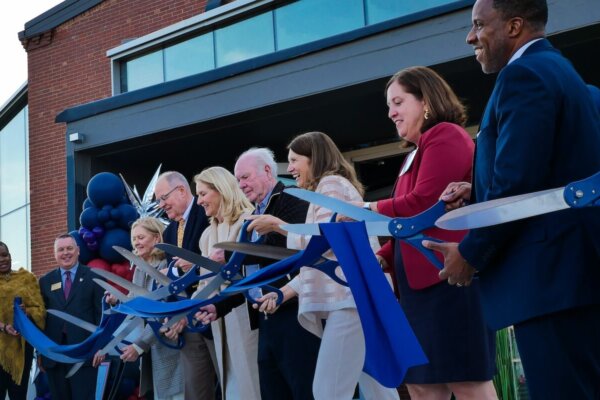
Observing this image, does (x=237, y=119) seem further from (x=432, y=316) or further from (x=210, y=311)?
(x=432, y=316)

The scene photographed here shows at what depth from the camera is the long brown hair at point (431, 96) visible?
370 centimetres

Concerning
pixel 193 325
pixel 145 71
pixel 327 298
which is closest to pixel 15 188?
pixel 145 71

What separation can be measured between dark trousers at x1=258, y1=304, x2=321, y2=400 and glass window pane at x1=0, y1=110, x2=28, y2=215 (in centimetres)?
1434

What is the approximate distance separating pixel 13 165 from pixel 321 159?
15326 mm

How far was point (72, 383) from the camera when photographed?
772 centimetres

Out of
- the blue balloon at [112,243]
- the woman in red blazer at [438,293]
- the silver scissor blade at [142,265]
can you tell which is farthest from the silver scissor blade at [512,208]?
the blue balloon at [112,243]

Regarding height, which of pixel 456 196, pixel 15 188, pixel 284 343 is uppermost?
pixel 15 188

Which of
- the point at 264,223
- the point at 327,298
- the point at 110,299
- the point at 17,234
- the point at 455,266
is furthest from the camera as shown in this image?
the point at 17,234

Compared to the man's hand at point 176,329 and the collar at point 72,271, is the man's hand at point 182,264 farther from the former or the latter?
the collar at point 72,271

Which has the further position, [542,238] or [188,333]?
[188,333]

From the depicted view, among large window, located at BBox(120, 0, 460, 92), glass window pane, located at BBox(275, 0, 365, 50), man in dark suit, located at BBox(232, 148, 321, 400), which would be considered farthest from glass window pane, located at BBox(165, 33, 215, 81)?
man in dark suit, located at BBox(232, 148, 321, 400)

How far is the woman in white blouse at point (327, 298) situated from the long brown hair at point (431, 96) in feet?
2.49

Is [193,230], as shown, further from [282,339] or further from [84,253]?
[84,253]

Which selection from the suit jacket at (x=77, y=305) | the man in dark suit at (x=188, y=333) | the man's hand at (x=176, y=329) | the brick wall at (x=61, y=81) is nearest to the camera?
the man's hand at (x=176, y=329)
